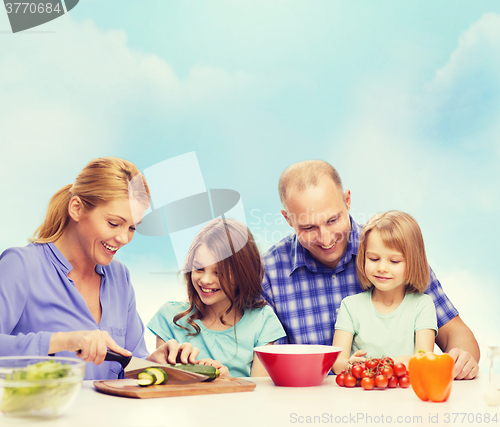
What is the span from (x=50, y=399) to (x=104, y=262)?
2.72 feet

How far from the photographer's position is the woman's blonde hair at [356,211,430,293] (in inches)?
62.6

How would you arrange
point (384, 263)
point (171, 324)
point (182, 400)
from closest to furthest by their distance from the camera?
point (182, 400)
point (384, 263)
point (171, 324)

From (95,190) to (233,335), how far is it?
722mm

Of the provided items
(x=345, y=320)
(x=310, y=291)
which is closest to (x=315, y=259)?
(x=310, y=291)

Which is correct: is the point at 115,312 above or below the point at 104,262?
below

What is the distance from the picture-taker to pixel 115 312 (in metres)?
1.65

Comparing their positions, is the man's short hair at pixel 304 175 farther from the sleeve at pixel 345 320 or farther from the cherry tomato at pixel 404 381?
the cherry tomato at pixel 404 381

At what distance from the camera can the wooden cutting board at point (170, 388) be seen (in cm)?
98

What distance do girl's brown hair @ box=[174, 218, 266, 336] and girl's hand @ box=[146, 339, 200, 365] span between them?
37cm

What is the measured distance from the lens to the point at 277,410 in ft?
2.93

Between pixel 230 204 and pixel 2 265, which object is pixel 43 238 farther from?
pixel 230 204

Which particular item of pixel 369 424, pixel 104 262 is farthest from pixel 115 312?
pixel 369 424

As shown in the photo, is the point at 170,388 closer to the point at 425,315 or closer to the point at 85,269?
the point at 85,269

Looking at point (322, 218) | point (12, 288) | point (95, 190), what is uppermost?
point (95, 190)
